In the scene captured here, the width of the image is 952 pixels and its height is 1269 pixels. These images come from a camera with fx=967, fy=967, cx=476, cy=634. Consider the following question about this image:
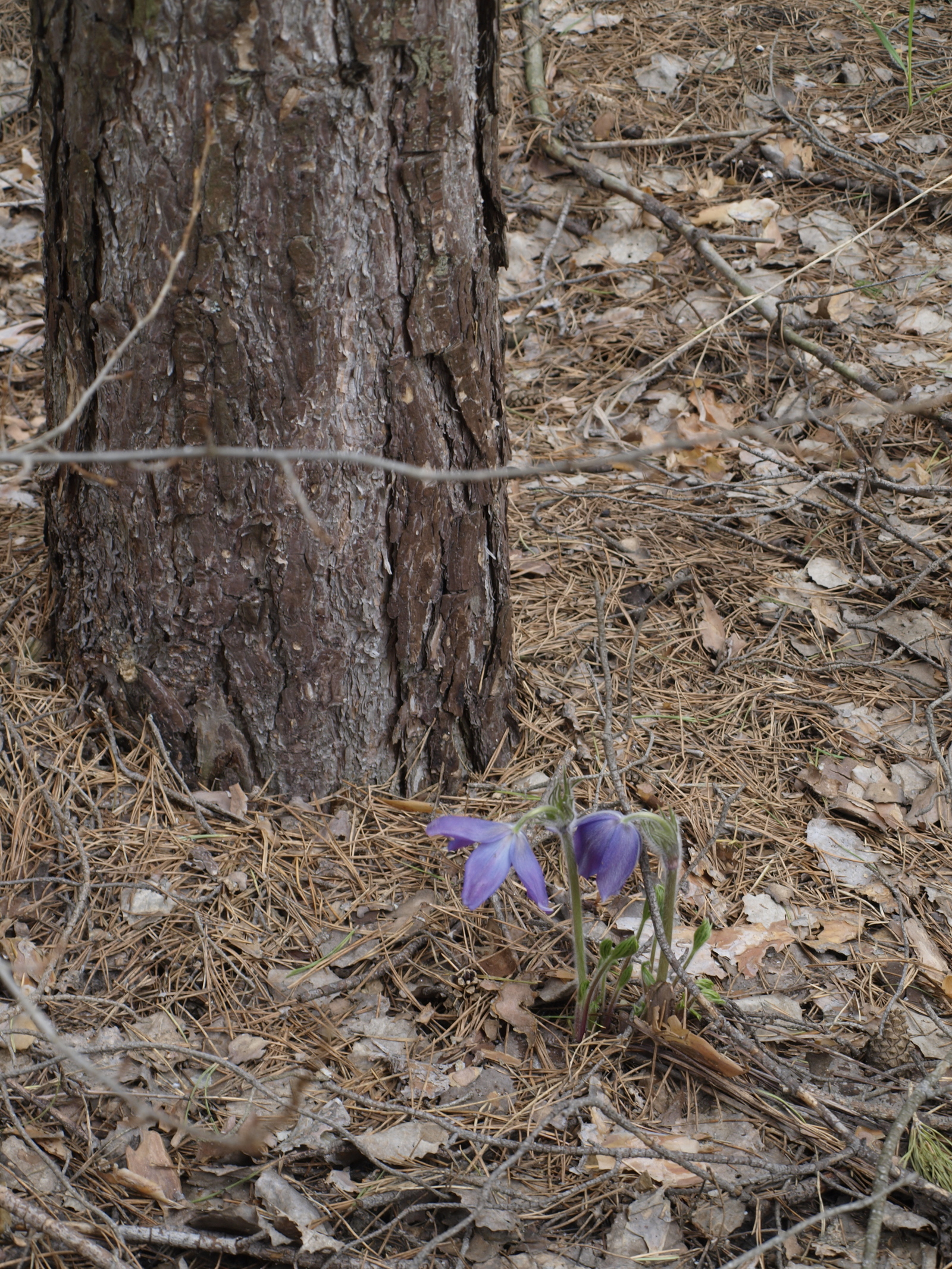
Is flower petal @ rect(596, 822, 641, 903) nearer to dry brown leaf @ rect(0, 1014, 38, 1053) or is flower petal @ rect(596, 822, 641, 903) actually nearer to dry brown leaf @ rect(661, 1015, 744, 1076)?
dry brown leaf @ rect(661, 1015, 744, 1076)

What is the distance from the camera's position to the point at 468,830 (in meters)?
1.38

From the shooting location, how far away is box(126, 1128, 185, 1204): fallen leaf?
4.51 feet

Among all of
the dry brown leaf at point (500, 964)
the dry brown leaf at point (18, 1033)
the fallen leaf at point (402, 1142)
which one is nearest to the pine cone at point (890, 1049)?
the dry brown leaf at point (500, 964)

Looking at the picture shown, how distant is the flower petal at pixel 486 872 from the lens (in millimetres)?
1354

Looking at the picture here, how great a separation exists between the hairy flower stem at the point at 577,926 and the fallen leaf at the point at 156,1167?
2.11ft

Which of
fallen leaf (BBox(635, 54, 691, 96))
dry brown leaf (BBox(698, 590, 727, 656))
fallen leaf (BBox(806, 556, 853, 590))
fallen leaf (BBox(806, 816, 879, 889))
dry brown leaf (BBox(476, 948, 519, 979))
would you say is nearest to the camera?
dry brown leaf (BBox(476, 948, 519, 979))

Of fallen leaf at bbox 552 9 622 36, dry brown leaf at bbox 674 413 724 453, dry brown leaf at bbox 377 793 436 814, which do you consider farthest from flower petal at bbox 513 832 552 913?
fallen leaf at bbox 552 9 622 36

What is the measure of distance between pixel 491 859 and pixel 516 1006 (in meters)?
0.44

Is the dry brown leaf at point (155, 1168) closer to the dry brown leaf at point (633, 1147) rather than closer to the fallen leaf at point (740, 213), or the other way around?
the dry brown leaf at point (633, 1147)

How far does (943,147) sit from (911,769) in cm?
278

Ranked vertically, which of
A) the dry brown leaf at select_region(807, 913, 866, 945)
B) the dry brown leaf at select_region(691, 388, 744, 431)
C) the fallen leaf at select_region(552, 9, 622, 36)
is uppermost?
the fallen leaf at select_region(552, 9, 622, 36)

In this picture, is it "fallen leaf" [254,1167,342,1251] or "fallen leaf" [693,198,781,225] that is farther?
"fallen leaf" [693,198,781,225]

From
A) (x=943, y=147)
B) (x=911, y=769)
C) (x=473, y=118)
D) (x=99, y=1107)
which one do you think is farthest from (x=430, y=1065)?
(x=943, y=147)

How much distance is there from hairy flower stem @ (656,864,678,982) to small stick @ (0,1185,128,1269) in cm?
85
